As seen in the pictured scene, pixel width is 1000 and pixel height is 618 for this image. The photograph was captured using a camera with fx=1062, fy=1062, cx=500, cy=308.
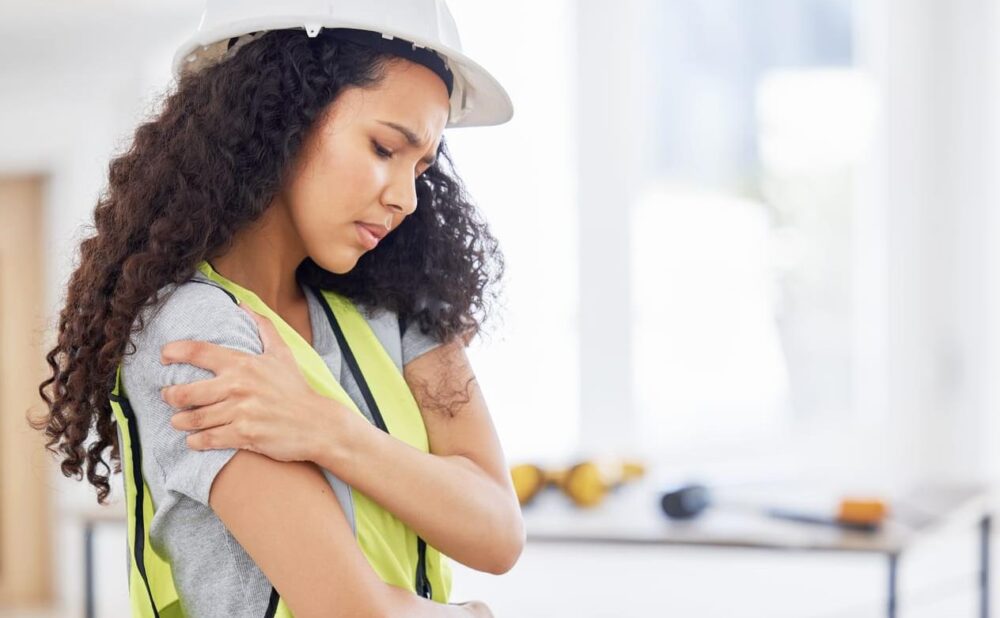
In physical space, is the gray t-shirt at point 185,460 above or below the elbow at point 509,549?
above

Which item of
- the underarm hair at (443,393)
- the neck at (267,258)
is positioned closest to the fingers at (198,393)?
the neck at (267,258)

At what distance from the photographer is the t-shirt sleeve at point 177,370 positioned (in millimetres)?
943

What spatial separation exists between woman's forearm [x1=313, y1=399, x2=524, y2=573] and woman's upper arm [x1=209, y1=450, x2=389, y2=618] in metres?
0.05

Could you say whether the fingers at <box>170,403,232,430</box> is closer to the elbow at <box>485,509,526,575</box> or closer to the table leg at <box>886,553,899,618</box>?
the elbow at <box>485,509,526,575</box>

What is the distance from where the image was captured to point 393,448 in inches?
40.6

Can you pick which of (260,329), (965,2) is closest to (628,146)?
(965,2)

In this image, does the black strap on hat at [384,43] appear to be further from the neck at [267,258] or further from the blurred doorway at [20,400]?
the blurred doorway at [20,400]

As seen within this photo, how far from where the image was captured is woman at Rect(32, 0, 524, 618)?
0.95 m

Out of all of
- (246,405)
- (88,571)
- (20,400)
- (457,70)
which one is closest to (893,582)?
(457,70)

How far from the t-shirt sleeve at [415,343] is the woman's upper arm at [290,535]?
0.29 meters

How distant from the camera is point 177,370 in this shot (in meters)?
0.97

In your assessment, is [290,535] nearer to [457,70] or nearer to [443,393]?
[443,393]

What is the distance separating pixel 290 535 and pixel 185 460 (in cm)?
12

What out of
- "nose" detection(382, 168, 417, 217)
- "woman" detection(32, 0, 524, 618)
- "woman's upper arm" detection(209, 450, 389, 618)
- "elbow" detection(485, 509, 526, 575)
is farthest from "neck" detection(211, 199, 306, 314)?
"elbow" detection(485, 509, 526, 575)
